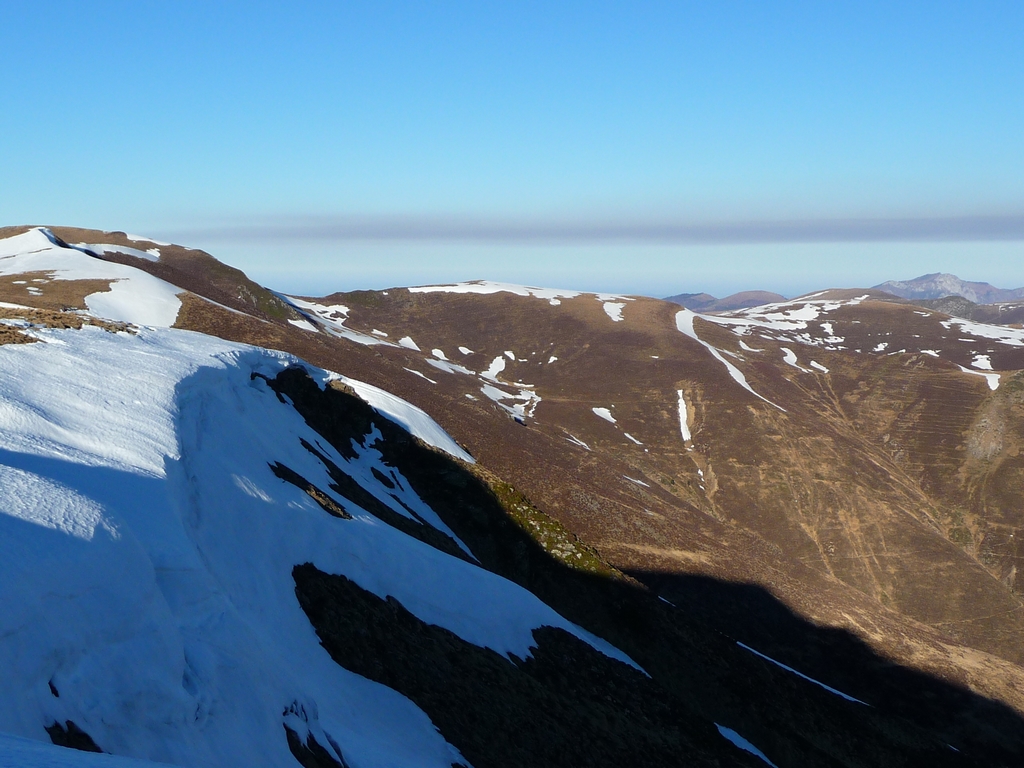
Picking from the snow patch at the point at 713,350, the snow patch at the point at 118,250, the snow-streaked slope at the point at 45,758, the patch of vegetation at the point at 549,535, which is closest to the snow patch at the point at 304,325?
the snow patch at the point at 118,250

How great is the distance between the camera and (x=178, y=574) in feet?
43.5

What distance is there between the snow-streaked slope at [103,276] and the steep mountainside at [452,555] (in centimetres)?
57

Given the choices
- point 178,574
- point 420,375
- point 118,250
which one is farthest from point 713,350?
point 178,574

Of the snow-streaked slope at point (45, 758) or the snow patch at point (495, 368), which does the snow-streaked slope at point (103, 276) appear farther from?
the snow patch at point (495, 368)

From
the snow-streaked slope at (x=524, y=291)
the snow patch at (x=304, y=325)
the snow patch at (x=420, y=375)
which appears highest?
the snow-streaked slope at (x=524, y=291)

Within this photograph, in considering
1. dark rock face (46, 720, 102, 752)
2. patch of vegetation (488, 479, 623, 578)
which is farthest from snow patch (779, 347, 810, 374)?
dark rock face (46, 720, 102, 752)

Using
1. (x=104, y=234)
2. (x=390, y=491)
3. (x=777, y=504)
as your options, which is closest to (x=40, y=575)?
(x=390, y=491)

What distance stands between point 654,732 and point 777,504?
54.8 meters

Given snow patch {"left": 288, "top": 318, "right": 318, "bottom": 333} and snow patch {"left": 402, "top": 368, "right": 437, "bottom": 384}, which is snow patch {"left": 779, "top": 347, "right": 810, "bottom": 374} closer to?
snow patch {"left": 402, "top": 368, "right": 437, "bottom": 384}

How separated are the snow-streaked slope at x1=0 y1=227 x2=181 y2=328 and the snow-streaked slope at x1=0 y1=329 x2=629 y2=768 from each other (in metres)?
30.0

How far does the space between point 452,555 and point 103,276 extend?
168 ft

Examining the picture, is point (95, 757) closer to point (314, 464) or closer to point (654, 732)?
point (654, 732)

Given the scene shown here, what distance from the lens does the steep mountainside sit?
11953 millimetres

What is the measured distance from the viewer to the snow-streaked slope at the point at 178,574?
33.6ft
